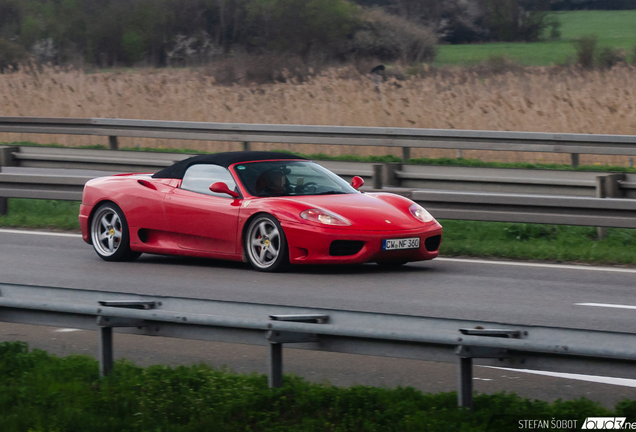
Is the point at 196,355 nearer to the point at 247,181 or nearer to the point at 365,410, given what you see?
the point at 365,410

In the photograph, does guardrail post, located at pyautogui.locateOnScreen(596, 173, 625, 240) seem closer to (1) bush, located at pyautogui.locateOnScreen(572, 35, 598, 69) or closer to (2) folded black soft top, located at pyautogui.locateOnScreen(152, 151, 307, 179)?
(2) folded black soft top, located at pyautogui.locateOnScreen(152, 151, 307, 179)

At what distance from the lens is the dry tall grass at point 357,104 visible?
65.0 feet

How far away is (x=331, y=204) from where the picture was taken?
9.74 meters

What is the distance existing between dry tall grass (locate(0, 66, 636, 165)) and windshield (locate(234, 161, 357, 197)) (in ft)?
31.1

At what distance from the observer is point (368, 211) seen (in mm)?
9719

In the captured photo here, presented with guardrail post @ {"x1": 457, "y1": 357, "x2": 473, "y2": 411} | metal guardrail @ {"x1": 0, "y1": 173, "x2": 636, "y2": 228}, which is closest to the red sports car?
metal guardrail @ {"x1": 0, "y1": 173, "x2": 636, "y2": 228}

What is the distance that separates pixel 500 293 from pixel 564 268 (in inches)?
73.7

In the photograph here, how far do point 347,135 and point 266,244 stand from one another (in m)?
9.15

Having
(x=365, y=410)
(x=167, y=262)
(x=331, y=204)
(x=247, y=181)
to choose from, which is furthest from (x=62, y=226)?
(x=365, y=410)

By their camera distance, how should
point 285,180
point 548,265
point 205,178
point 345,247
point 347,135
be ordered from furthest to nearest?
point 347,135 → point 548,265 → point 205,178 → point 285,180 → point 345,247

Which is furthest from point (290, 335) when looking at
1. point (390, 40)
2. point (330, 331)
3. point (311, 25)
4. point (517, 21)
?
point (517, 21)

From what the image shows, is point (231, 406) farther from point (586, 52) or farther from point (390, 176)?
point (586, 52)

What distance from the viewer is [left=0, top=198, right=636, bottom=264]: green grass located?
1112 centimetres

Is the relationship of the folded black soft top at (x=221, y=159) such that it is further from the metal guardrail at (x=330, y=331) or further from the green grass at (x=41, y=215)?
the metal guardrail at (x=330, y=331)
